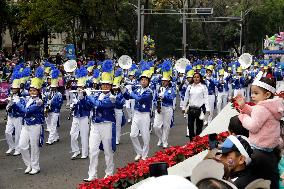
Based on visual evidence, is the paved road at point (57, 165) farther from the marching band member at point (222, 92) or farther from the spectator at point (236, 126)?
the spectator at point (236, 126)

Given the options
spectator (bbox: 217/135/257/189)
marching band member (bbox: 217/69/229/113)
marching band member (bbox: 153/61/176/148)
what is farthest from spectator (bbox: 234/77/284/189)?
marching band member (bbox: 217/69/229/113)

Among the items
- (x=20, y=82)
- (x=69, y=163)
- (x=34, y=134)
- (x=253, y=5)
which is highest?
(x=253, y=5)

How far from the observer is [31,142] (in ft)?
38.8

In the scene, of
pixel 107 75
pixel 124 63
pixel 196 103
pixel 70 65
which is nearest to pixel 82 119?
pixel 107 75

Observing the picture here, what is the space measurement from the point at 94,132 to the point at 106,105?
55cm

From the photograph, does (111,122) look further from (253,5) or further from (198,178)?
(253,5)

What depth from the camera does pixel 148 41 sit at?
4747 centimetres

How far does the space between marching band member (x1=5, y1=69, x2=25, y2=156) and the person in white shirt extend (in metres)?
4.02

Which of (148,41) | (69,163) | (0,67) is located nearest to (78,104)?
(69,163)

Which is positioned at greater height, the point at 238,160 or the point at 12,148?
the point at 238,160

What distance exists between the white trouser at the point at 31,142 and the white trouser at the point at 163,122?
152 inches

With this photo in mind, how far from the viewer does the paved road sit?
1079cm

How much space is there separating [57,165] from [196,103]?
3936mm

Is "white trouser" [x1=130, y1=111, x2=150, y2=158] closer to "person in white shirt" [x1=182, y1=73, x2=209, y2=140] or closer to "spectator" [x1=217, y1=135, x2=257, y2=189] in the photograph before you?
"person in white shirt" [x1=182, y1=73, x2=209, y2=140]
